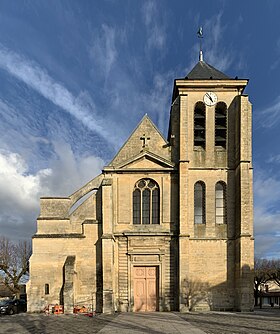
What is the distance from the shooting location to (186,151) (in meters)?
21.6

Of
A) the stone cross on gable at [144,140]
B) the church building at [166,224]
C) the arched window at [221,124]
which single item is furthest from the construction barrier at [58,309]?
the arched window at [221,124]

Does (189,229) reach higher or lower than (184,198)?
lower

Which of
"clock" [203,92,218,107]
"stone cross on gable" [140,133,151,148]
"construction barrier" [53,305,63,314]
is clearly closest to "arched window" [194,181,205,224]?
"stone cross on gable" [140,133,151,148]

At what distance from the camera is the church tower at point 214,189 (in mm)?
20312

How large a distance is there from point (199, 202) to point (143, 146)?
15.1 feet

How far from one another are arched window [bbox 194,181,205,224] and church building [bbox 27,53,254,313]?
0.19 ft

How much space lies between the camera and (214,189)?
70.6ft

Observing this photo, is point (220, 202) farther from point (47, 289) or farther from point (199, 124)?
point (47, 289)

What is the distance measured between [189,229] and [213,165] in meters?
3.93

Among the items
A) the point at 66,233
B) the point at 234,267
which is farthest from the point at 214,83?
the point at 66,233

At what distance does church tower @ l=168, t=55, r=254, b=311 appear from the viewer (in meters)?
20.3

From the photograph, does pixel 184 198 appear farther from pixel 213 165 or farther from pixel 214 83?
pixel 214 83

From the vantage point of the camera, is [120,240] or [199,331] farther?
[120,240]

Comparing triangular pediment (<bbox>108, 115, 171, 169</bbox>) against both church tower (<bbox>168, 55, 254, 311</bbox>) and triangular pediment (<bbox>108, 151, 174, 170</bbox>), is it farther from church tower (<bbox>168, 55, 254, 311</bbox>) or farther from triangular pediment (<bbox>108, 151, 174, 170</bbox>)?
church tower (<bbox>168, 55, 254, 311</bbox>)
